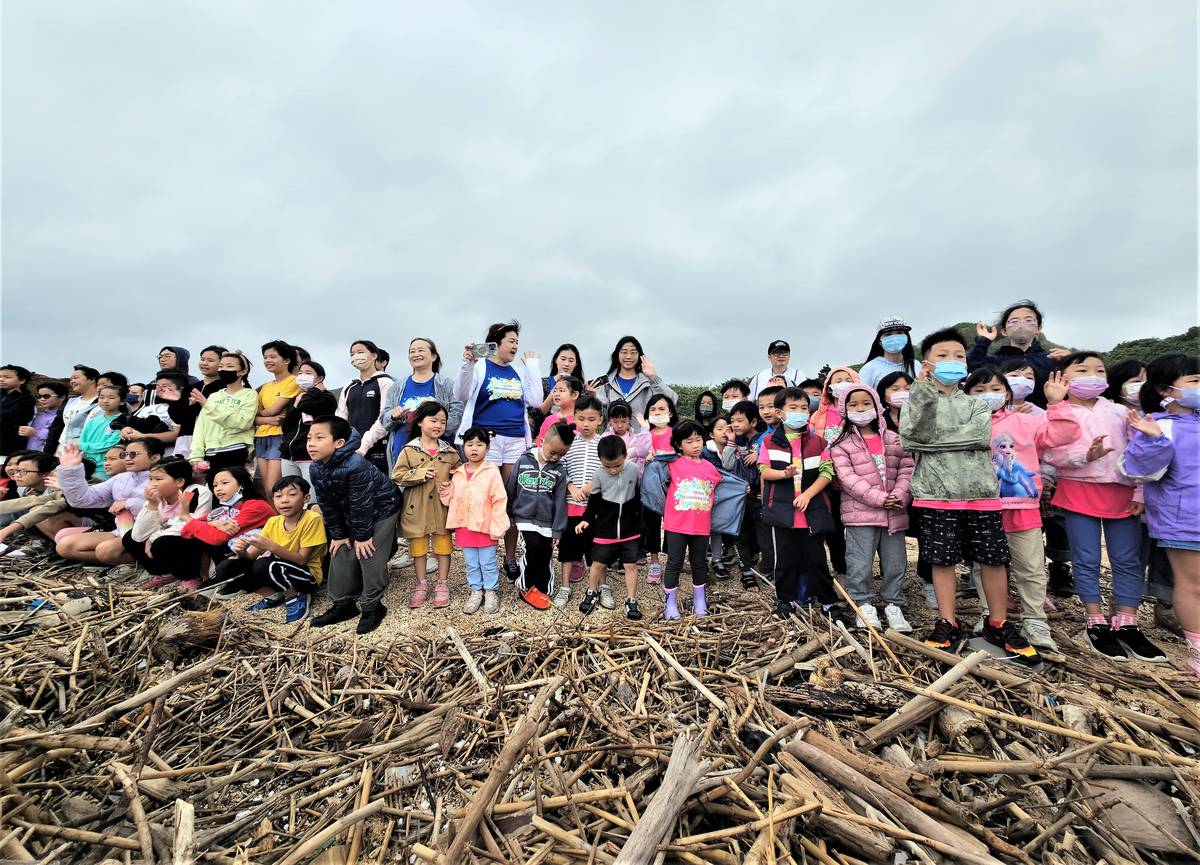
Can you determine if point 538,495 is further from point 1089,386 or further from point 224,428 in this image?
point 1089,386

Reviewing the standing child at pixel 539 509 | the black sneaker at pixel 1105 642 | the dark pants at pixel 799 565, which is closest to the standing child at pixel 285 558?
the standing child at pixel 539 509

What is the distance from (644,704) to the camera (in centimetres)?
322

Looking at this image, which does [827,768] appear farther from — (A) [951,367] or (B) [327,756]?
(A) [951,367]

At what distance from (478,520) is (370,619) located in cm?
138

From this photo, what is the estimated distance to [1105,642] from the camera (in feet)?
13.0

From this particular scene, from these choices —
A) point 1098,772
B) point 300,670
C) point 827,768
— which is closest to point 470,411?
point 300,670

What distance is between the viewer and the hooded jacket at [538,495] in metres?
5.23

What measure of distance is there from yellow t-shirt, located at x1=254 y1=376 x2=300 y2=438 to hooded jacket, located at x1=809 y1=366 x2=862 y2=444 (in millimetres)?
6511

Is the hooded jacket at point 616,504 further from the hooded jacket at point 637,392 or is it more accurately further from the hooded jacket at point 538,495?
the hooded jacket at point 637,392

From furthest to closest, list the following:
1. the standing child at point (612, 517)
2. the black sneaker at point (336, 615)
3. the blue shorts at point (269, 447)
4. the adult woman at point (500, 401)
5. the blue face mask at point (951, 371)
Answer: the blue shorts at point (269, 447) → the adult woman at point (500, 401) → the standing child at point (612, 517) → the black sneaker at point (336, 615) → the blue face mask at point (951, 371)

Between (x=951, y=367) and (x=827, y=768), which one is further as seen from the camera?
(x=951, y=367)

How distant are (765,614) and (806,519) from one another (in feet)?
3.22

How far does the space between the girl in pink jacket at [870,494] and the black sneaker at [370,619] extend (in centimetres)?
458

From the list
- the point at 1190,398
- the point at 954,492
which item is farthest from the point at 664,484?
the point at 1190,398
